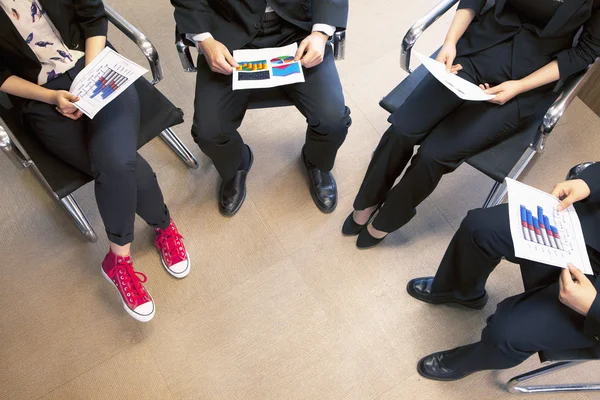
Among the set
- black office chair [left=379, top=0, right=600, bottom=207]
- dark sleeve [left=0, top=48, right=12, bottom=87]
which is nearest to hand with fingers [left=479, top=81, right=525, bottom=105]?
black office chair [left=379, top=0, right=600, bottom=207]

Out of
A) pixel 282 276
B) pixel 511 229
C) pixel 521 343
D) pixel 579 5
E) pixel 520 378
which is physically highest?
pixel 579 5

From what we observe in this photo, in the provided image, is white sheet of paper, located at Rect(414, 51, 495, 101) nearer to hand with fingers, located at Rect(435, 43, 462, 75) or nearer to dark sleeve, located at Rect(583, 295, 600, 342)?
hand with fingers, located at Rect(435, 43, 462, 75)

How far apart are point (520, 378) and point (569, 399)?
0.21 metres

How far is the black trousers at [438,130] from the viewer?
1.62 meters

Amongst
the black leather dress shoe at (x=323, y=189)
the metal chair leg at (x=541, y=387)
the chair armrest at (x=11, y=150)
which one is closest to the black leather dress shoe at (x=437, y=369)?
the metal chair leg at (x=541, y=387)

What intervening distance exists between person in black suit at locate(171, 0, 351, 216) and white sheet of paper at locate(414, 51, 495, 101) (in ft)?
1.12

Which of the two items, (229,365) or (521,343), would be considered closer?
(521,343)

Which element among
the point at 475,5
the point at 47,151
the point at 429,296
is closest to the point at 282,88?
the point at 475,5

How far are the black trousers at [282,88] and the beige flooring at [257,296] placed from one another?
0.42 m

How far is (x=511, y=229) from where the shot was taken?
1363 millimetres

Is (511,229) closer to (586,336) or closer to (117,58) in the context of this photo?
(586,336)

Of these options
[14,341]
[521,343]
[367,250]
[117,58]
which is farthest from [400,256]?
[14,341]

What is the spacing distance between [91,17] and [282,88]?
69cm

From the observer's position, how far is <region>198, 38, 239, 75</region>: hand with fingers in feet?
5.53
